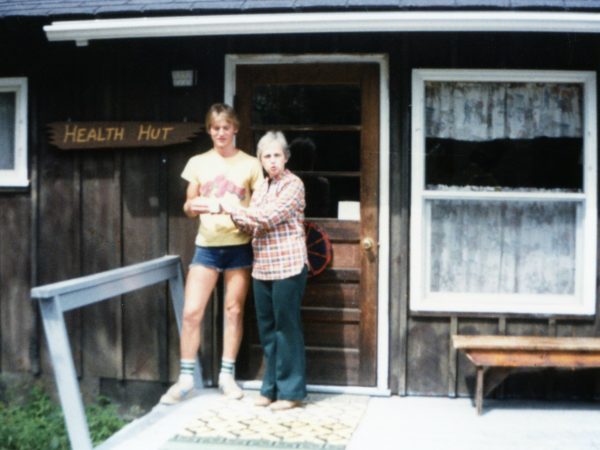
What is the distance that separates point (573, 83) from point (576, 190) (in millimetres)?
710

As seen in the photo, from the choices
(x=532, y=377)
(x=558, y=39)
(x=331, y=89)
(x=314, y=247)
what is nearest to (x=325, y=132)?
(x=331, y=89)

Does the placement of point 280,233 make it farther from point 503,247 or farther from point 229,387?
point 503,247

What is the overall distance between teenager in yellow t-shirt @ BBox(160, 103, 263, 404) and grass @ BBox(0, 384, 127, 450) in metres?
0.79

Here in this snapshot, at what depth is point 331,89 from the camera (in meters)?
5.89

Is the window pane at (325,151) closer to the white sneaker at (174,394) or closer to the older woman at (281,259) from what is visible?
the older woman at (281,259)

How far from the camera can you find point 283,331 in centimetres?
523

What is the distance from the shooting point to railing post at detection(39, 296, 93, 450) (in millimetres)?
4258

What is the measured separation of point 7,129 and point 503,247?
371cm

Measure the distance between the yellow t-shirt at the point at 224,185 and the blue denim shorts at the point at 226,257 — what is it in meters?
0.04

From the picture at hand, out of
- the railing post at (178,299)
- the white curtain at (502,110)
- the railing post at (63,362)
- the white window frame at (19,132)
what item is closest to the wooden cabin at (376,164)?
the white curtain at (502,110)

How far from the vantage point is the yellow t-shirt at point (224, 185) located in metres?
5.42

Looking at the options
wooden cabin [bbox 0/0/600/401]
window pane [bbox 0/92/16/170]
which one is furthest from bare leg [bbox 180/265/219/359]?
window pane [bbox 0/92/16/170]

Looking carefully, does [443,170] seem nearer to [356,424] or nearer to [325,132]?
[325,132]

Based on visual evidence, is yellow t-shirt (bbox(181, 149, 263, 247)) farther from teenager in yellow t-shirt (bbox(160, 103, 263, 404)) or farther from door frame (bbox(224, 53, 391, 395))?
door frame (bbox(224, 53, 391, 395))
